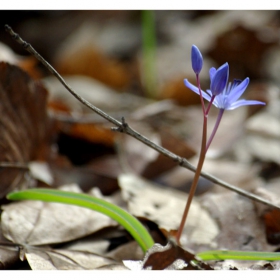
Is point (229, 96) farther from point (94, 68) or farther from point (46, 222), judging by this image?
point (94, 68)

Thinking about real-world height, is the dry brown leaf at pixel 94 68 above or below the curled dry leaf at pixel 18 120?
above

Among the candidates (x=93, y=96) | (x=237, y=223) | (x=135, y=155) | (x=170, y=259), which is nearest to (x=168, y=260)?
(x=170, y=259)

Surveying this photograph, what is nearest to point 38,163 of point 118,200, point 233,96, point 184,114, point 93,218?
point 118,200

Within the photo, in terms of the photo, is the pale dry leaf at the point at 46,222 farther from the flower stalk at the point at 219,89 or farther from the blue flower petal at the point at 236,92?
the blue flower petal at the point at 236,92

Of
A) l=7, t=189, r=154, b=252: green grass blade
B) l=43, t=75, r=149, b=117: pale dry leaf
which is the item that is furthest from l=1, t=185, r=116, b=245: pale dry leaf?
l=43, t=75, r=149, b=117: pale dry leaf

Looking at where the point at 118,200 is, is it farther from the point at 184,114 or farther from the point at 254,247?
the point at 184,114

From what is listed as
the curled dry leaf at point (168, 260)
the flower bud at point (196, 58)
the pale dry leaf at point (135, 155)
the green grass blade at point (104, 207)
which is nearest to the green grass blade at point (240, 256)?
the curled dry leaf at point (168, 260)
